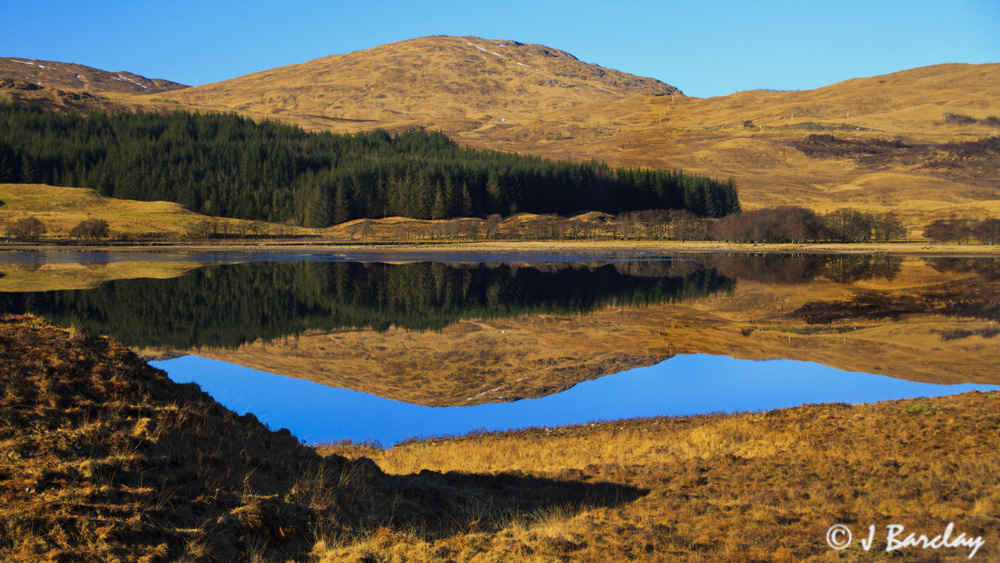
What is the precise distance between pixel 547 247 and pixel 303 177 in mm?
73854

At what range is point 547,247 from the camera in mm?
98750

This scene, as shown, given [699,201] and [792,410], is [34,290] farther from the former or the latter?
[699,201]

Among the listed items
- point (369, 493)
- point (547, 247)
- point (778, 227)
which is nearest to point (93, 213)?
point (547, 247)

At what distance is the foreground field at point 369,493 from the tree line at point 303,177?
390ft

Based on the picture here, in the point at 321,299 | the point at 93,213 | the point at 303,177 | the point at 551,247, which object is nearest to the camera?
the point at 321,299

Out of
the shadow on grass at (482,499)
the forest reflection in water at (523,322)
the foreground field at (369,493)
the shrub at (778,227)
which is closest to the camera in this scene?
the foreground field at (369,493)

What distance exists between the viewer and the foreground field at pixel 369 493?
7.28 metres

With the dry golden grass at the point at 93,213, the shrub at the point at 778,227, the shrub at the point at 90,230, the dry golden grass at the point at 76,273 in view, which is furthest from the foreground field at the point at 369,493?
the dry golden grass at the point at 93,213

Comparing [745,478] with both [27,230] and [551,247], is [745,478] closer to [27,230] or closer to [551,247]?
[551,247]

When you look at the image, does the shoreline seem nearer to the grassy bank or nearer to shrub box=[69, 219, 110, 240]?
the grassy bank

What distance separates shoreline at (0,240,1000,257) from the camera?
83.8 metres

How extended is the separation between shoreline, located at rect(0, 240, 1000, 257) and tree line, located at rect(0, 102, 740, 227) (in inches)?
1041

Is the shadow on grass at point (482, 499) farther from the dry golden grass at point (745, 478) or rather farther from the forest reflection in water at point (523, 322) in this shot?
the forest reflection in water at point (523, 322)

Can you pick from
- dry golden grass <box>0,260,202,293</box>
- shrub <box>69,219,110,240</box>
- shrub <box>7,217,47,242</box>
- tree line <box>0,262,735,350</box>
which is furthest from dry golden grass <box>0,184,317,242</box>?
tree line <box>0,262,735,350</box>
